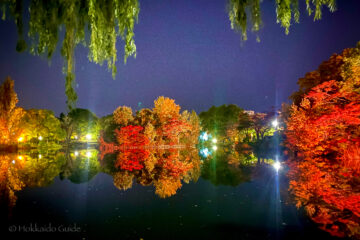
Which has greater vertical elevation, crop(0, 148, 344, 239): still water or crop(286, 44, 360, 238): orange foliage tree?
crop(286, 44, 360, 238): orange foliage tree

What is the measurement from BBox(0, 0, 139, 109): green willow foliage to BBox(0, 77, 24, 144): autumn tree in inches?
1303

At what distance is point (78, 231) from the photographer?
501 centimetres

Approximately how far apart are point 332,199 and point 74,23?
822 centimetres

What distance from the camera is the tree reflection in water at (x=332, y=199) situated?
5.12 metres

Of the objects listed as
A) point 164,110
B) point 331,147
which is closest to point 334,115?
point 331,147

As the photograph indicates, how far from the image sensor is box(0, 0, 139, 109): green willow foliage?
334 cm

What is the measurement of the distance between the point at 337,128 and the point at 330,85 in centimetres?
344

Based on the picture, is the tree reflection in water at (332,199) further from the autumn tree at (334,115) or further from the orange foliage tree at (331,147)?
the autumn tree at (334,115)

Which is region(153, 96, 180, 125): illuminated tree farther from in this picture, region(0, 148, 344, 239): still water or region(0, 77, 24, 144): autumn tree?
region(0, 148, 344, 239): still water

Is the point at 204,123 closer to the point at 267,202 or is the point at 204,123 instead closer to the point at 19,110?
the point at 19,110

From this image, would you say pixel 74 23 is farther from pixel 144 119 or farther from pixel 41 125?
pixel 41 125

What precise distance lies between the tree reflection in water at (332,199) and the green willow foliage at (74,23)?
572 centimetres

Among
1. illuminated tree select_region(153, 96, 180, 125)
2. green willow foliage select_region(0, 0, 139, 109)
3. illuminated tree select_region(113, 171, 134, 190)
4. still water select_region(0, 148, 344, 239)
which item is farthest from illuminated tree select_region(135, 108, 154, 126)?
green willow foliage select_region(0, 0, 139, 109)

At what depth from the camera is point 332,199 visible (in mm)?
7051
